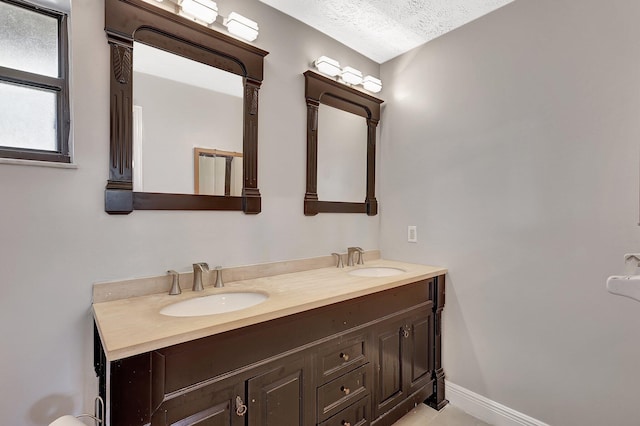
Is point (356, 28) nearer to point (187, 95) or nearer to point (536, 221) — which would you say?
point (187, 95)

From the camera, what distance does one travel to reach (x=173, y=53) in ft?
4.72

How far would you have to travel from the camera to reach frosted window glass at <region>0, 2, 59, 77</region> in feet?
3.67

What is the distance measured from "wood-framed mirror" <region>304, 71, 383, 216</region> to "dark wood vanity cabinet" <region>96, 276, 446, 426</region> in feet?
2.46

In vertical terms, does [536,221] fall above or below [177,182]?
below

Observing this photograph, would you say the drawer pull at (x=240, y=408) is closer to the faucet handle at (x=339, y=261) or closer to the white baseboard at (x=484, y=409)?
the faucet handle at (x=339, y=261)

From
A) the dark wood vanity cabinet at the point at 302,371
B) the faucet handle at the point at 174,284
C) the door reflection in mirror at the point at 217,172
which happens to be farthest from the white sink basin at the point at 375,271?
the faucet handle at the point at 174,284

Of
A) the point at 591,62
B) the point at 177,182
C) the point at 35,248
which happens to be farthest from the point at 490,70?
the point at 35,248

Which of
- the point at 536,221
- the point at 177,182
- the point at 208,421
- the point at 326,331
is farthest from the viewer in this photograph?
the point at 536,221

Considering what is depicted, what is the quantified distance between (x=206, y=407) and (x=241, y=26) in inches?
66.6

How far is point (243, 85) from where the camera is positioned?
166cm

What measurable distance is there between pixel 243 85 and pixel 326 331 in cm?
134

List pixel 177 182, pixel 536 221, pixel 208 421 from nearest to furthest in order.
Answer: pixel 208 421
pixel 177 182
pixel 536 221

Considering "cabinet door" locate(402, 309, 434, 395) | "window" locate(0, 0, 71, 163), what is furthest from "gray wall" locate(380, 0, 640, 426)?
"window" locate(0, 0, 71, 163)

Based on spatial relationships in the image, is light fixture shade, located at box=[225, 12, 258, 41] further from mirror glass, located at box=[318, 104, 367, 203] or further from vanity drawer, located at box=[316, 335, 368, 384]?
vanity drawer, located at box=[316, 335, 368, 384]
